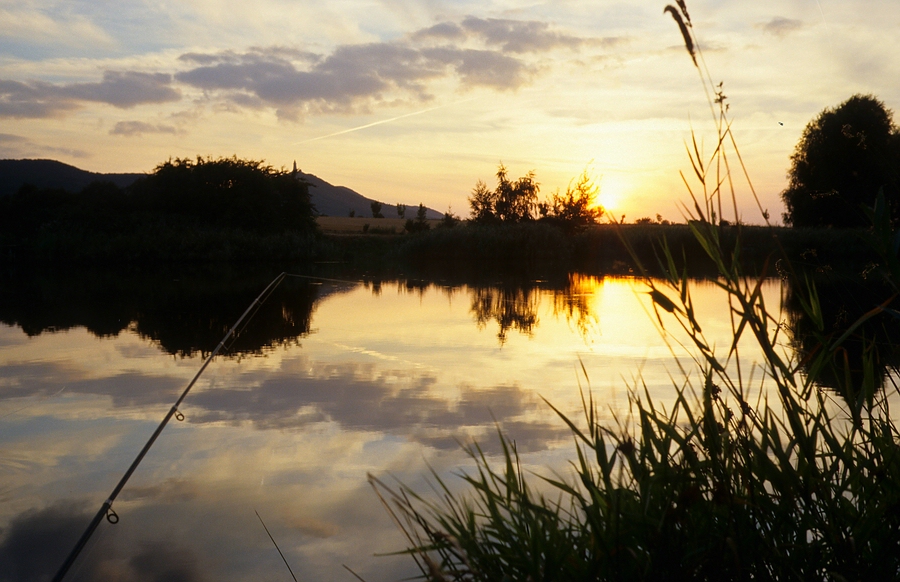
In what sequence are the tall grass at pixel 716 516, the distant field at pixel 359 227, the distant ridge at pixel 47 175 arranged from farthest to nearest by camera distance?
the distant ridge at pixel 47 175
the distant field at pixel 359 227
the tall grass at pixel 716 516

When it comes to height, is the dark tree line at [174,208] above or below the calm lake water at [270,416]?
above

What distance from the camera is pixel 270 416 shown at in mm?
5480

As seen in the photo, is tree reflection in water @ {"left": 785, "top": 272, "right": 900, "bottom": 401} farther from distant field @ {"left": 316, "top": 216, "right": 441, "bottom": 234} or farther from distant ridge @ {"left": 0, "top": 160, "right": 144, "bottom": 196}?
distant ridge @ {"left": 0, "top": 160, "right": 144, "bottom": 196}

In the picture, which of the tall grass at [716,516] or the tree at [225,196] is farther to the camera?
the tree at [225,196]

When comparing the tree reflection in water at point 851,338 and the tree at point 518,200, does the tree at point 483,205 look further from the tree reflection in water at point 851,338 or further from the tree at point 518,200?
the tree reflection in water at point 851,338

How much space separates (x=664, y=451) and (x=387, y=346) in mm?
6708

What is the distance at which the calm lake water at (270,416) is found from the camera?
11.1ft

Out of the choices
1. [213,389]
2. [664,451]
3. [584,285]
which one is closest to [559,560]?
[664,451]

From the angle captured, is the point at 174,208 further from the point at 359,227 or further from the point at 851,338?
the point at 851,338

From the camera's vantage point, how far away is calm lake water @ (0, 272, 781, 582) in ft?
11.1

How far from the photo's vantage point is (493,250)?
97.2 ft

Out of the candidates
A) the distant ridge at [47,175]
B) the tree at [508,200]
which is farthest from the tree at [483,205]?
the distant ridge at [47,175]

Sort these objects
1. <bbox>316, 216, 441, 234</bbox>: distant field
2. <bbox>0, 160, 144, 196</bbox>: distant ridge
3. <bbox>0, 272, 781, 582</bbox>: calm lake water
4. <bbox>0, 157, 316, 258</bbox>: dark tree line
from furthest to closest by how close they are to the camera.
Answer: <bbox>0, 160, 144, 196</bbox>: distant ridge, <bbox>316, 216, 441, 234</bbox>: distant field, <bbox>0, 157, 316, 258</bbox>: dark tree line, <bbox>0, 272, 781, 582</bbox>: calm lake water

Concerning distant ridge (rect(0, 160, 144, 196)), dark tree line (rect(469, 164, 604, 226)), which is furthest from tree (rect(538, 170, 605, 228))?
distant ridge (rect(0, 160, 144, 196))
